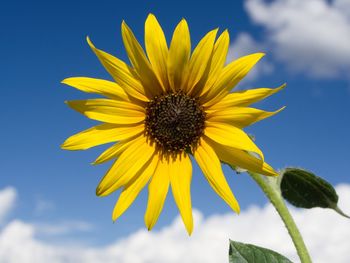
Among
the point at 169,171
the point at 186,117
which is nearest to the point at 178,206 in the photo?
the point at 169,171

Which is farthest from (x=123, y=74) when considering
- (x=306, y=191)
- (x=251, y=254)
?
(x=306, y=191)

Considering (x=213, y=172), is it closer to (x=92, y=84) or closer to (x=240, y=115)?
(x=240, y=115)

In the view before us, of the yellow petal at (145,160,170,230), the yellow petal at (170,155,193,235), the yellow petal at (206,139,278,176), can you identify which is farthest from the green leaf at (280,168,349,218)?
the yellow petal at (145,160,170,230)

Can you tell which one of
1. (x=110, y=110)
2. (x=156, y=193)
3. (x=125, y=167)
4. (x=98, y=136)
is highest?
(x=110, y=110)

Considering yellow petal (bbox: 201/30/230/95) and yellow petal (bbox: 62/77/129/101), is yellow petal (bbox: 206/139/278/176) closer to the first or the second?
yellow petal (bbox: 201/30/230/95)

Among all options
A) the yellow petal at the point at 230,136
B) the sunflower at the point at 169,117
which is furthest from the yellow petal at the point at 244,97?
the yellow petal at the point at 230,136

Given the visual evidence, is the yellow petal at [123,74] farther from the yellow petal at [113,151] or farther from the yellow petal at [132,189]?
the yellow petal at [132,189]
